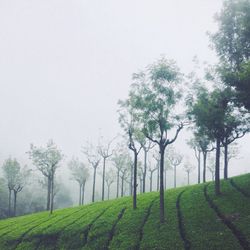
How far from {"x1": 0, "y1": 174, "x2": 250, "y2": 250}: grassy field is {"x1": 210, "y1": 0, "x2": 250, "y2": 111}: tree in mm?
11760

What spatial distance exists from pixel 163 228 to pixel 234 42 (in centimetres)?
2248

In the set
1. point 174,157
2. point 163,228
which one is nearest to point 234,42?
point 163,228

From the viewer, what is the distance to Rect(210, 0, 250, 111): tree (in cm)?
2375

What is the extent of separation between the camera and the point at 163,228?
2673 centimetres

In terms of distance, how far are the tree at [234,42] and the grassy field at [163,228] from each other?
1176 cm

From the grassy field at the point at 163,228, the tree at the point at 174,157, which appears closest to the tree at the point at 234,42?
the grassy field at the point at 163,228

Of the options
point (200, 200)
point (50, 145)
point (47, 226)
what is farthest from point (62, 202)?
point (200, 200)

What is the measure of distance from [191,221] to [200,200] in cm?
720

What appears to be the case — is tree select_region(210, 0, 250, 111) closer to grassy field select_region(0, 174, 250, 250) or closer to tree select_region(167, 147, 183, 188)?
grassy field select_region(0, 174, 250, 250)

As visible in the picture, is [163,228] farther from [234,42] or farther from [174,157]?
[174,157]

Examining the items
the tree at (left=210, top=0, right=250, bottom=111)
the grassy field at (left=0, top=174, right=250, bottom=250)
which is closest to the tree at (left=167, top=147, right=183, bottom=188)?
the grassy field at (left=0, top=174, right=250, bottom=250)

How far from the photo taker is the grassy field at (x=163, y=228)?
22.8 m

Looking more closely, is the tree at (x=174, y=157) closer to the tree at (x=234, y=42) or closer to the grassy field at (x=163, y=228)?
the grassy field at (x=163, y=228)

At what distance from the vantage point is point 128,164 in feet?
250
